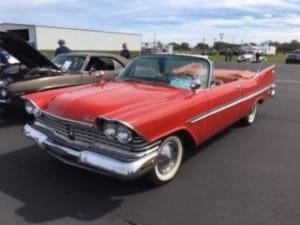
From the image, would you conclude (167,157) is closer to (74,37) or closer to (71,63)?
(71,63)

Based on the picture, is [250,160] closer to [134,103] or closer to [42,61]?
[134,103]

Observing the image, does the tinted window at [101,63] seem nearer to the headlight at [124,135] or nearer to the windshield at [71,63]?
the windshield at [71,63]

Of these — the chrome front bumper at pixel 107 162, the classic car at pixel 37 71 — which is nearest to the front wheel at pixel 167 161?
the chrome front bumper at pixel 107 162

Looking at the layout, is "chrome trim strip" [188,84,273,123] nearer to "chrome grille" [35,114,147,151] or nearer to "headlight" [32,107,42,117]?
"chrome grille" [35,114,147,151]

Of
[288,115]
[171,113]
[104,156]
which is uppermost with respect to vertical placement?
[171,113]

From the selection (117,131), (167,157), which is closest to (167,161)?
(167,157)

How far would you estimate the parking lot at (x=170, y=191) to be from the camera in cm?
389

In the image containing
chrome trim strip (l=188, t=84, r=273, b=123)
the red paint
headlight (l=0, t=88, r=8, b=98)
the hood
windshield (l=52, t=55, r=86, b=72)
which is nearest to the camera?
the red paint

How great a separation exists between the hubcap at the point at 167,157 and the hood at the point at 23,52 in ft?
14.3

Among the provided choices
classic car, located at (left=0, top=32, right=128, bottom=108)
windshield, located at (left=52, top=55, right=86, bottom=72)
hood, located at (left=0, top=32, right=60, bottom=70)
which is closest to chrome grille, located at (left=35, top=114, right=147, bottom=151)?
classic car, located at (left=0, top=32, right=128, bottom=108)

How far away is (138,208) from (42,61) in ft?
16.9

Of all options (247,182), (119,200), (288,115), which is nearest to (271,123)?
(288,115)

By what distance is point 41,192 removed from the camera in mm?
4398

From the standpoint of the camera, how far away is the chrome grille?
4.05 metres
